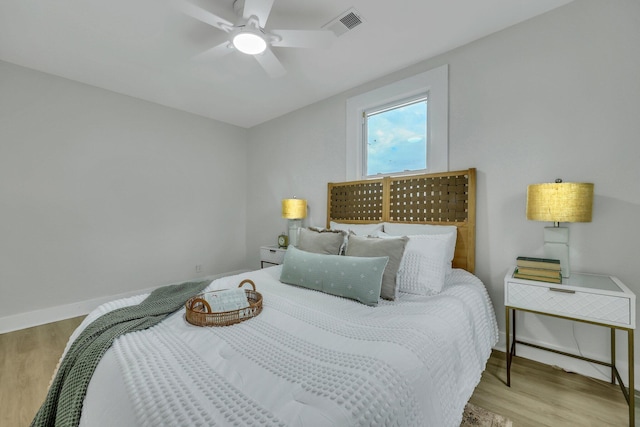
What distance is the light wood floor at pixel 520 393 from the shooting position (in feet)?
4.89

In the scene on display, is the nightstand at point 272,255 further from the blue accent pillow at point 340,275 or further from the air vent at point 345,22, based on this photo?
the air vent at point 345,22

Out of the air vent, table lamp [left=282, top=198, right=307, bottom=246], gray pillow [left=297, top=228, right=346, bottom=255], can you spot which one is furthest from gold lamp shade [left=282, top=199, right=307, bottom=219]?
the air vent

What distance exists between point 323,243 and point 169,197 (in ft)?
8.64

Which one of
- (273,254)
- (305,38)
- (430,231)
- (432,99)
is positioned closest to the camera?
(305,38)

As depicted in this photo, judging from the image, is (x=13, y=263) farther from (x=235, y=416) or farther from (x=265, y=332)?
(x=235, y=416)

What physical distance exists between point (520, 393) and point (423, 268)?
96cm

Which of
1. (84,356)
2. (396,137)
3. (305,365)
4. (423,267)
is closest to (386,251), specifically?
(423,267)

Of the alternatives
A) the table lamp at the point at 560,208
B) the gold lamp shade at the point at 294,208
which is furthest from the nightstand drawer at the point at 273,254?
the table lamp at the point at 560,208

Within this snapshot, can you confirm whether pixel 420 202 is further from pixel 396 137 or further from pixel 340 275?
pixel 340 275

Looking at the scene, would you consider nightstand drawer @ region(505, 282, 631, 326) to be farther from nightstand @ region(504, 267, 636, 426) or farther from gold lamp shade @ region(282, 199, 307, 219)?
gold lamp shade @ region(282, 199, 307, 219)

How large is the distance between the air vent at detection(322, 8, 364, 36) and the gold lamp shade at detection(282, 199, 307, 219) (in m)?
1.89

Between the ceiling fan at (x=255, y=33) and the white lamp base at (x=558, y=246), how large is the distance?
2.00 m

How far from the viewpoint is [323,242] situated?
7.37ft

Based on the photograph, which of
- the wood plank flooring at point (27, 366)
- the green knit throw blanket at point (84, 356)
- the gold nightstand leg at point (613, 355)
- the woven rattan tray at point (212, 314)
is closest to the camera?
the green knit throw blanket at point (84, 356)
